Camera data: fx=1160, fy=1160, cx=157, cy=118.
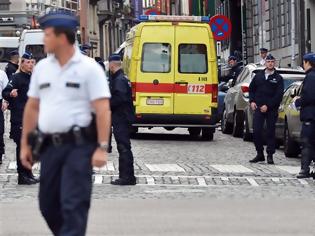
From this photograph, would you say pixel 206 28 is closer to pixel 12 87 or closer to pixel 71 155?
pixel 12 87

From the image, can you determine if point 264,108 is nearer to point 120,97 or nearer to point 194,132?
point 120,97

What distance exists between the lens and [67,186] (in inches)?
318

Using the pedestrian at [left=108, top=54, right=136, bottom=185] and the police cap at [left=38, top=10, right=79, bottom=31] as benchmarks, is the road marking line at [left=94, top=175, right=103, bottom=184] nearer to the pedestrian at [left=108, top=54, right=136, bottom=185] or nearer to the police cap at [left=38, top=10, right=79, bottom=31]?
the pedestrian at [left=108, top=54, right=136, bottom=185]

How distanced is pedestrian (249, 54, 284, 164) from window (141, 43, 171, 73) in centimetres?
533

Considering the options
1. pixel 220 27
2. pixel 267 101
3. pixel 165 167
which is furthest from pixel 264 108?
pixel 220 27

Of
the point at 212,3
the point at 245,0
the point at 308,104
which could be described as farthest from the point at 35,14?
the point at 308,104

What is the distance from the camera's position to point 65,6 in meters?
88.9

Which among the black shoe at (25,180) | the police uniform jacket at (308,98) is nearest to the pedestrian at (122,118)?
the black shoe at (25,180)

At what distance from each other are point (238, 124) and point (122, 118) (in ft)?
37.6

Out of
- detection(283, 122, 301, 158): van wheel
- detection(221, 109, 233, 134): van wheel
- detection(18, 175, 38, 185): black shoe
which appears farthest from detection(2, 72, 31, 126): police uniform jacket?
Result: detection(221, 109, 233, 134): van wheel

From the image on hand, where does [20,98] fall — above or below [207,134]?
above

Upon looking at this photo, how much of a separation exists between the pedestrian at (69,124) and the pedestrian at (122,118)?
7389 millimetres

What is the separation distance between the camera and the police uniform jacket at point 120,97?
15.7m

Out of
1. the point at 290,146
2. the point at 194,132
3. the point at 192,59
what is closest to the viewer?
the point at 290,146
